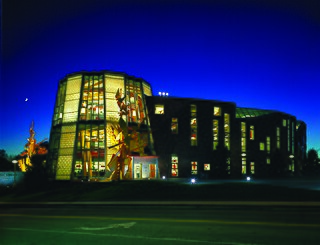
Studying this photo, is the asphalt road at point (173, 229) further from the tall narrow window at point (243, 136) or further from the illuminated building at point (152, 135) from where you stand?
the tall narrow window at point (243, 136)

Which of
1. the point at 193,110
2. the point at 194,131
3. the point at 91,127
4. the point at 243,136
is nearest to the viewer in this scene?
the point at 91,127

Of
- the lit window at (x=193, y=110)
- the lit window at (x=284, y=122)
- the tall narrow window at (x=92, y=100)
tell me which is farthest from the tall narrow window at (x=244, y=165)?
the tall narrow window at (x=92, y=100)

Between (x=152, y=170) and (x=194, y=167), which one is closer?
(x=152, y=170)

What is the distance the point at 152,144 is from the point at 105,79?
10596 millimetres

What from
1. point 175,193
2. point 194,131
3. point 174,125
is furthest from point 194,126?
point 175,193

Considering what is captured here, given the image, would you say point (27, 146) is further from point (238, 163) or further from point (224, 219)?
point (224, 219)

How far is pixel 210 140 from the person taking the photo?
2441 inches

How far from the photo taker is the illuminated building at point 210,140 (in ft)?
191

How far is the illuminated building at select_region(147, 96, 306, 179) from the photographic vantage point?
58.3 meters

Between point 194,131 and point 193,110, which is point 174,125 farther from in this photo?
point 193,110

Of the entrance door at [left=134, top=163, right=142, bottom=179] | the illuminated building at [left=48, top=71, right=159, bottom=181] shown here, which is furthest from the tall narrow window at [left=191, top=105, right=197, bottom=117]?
the entrance door at [left=134, top=163, right=142, bottom=179]

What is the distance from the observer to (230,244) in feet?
31.4

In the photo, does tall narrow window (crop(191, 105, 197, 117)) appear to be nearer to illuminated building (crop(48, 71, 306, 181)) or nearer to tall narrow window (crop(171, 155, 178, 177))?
illuminated building (crop(48, 71, 306, 181))

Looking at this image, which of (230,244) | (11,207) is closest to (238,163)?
(11,207)
